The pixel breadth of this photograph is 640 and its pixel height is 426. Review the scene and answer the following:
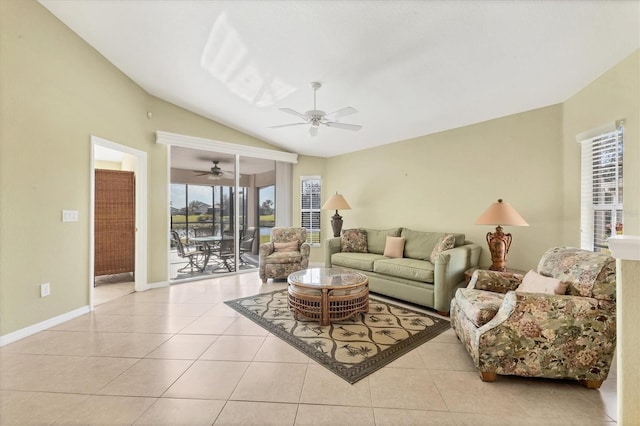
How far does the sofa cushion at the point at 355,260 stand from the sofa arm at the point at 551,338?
2307mm

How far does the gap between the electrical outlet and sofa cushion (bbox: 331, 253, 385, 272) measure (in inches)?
146

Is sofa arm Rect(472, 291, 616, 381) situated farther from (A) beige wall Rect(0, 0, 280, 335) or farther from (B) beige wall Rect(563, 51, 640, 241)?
(A) beige wall Rect(0, 0, 280, 335)

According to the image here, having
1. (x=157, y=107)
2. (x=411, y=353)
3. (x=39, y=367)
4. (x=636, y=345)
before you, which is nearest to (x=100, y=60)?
(x=157, y=107)

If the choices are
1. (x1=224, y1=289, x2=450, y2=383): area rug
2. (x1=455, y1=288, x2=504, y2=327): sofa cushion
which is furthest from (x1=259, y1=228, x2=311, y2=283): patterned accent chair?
(x1=455, y1=288, x2=504, y2=327): sofa cushion

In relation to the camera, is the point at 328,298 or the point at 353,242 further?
the point at 353,242

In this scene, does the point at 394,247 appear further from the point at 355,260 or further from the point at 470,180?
the point at 470,180

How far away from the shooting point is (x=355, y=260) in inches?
175

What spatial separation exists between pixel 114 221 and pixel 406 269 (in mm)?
5137

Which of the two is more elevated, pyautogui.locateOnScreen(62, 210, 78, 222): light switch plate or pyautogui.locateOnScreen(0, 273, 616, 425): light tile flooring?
pyautogui.locateOnScreen(62, 210, 78, 222): light switch plate

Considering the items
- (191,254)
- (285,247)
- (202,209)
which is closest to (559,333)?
(285,247)

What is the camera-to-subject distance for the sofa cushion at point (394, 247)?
446 centimetres

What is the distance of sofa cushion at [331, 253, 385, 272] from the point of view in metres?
4.28

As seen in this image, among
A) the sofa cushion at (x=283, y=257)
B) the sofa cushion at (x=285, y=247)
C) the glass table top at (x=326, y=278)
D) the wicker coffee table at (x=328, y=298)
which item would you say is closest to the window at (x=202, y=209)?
the sofa cushion at (x=285, y=247)

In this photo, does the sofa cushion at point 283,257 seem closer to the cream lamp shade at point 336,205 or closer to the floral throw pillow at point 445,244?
the cream lamp shade at point 336,205
